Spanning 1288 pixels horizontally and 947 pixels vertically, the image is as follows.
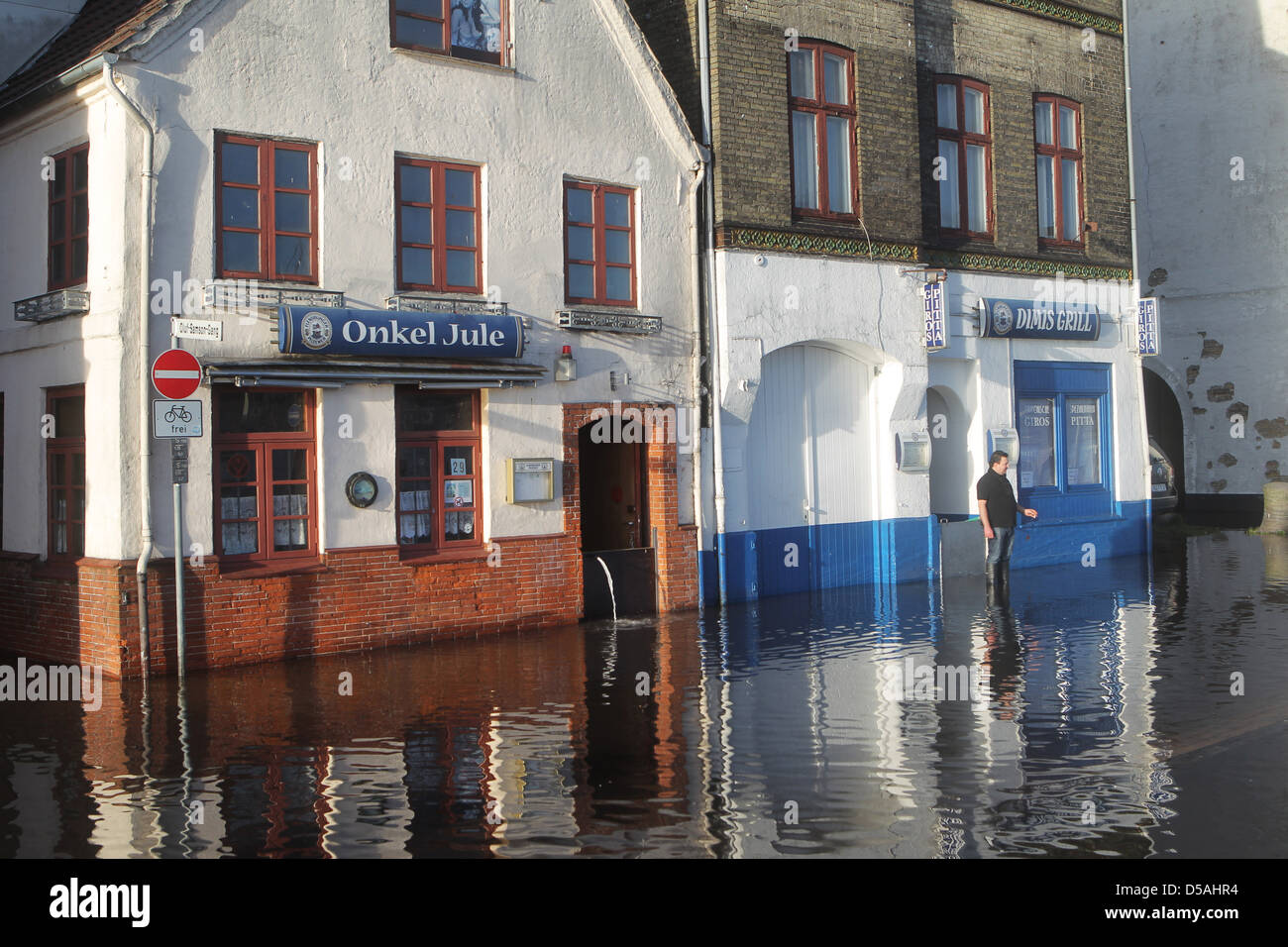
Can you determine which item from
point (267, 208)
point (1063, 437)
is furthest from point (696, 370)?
point (1063, 437)

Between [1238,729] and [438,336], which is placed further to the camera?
[438,336]

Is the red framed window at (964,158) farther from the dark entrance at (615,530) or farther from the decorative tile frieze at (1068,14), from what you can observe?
the dark entrance at (615,530)

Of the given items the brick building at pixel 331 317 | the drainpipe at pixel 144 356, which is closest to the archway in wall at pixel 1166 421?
the brick building at pixel 331 317

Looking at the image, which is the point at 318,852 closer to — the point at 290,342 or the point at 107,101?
the point at 290,342

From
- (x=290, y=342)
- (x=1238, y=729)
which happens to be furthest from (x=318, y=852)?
(x=290, y=342)

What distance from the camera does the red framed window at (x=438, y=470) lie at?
46.0 ft

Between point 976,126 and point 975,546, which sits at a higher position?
point 976,126

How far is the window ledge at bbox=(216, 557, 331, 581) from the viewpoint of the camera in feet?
41.4

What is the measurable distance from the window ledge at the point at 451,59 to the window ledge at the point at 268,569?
5286 millimetres

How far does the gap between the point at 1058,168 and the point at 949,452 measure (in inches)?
189

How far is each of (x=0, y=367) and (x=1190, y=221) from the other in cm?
2138

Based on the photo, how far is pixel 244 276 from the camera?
1283cm

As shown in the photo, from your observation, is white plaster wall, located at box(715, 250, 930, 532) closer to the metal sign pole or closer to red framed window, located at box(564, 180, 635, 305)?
red framed window, located at box(564, 180, 635, 305)
